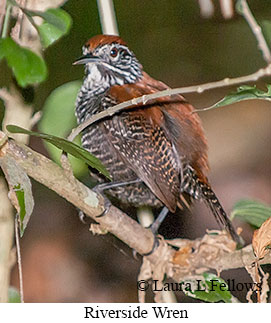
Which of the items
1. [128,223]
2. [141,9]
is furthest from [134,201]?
[141,9]

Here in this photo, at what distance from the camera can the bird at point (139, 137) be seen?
5.06 ft

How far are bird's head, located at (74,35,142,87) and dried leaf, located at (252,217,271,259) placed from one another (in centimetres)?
64

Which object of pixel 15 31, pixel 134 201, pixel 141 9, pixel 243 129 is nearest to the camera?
pixel 15 31

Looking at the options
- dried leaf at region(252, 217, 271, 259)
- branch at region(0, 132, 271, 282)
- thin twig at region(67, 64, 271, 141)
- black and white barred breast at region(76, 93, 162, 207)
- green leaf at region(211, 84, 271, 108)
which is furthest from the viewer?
black and white barred breast at region(76, 93, 162, 207)

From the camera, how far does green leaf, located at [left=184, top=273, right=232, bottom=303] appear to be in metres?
1.39

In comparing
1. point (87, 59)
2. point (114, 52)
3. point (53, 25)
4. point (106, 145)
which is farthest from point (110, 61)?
point (53, 25)

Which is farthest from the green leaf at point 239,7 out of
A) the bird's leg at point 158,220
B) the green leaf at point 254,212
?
the bird's leg at point 158,220

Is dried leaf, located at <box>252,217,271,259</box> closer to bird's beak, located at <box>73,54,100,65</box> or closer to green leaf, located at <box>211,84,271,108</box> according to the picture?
green leaf, located at <box>211,84,271,108</box>

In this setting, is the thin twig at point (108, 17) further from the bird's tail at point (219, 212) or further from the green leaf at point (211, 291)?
the green leaf at point (211, 291)

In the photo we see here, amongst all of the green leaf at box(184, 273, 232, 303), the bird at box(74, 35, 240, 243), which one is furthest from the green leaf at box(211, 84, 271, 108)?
the green leaf at box(184, 273, 232, 303)

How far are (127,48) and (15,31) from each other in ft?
1.32
